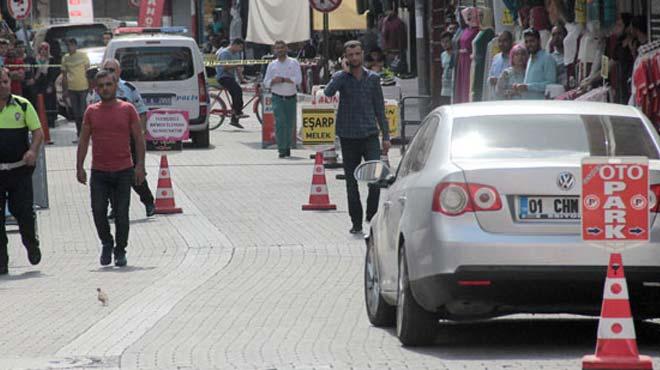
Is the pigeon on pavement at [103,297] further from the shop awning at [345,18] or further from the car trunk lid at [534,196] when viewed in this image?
the shop awning at [345,18]

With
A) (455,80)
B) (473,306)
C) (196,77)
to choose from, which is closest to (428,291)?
(473,306)

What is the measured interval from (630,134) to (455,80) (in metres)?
17.3

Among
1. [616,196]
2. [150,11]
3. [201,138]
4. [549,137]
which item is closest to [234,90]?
[201,138]

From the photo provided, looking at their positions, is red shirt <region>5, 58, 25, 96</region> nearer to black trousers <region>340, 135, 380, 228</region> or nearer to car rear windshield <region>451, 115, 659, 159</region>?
black trousers <region>340, 135, 380, 228</region>

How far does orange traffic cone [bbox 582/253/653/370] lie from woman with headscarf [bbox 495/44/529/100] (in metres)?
12.6

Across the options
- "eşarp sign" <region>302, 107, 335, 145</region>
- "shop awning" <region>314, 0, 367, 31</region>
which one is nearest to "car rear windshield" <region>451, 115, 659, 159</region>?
"eşarp sign" <region>302, 107, 335, 145</region>

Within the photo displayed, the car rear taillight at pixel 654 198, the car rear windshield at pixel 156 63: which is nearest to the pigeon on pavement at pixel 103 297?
the car rear taillight at pixel 654 198

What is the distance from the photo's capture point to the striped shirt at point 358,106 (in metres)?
16.7

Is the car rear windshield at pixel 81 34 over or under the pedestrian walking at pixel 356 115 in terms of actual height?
under

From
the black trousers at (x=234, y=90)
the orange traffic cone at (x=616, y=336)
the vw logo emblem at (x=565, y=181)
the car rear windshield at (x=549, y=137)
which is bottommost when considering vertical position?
the black trousers at (x=234, y=90)

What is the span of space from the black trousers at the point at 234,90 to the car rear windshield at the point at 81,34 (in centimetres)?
769

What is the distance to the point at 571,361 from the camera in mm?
9055

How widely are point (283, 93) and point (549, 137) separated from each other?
1797 centimetres

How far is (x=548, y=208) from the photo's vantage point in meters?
9.11
